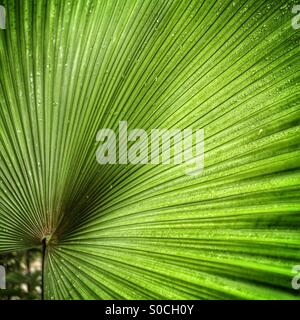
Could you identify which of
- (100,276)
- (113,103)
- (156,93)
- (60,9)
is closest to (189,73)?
(156,93)

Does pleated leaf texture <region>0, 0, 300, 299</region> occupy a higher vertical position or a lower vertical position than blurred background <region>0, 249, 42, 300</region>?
higher

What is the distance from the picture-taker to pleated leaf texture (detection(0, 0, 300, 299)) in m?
0.72

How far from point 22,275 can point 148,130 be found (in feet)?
1.72

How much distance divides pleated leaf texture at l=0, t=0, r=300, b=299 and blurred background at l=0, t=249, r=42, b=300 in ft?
0.32

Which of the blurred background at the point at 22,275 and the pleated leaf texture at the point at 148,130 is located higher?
the pleated leaf texture at the point at 148,130

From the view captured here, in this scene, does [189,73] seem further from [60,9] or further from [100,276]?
[100,276]

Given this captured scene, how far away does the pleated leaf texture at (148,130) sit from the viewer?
72 cm

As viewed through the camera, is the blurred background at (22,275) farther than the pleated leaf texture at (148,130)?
Yes

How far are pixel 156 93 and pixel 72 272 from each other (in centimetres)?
44

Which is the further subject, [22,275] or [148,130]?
[22,275]

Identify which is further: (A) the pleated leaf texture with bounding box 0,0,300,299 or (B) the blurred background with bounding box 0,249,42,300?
(B) the blurred background with bounding box 0,249,42,300

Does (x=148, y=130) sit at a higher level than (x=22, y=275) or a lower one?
higher

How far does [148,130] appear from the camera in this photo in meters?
0.83

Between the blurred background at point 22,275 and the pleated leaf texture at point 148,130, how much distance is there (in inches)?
3.9
